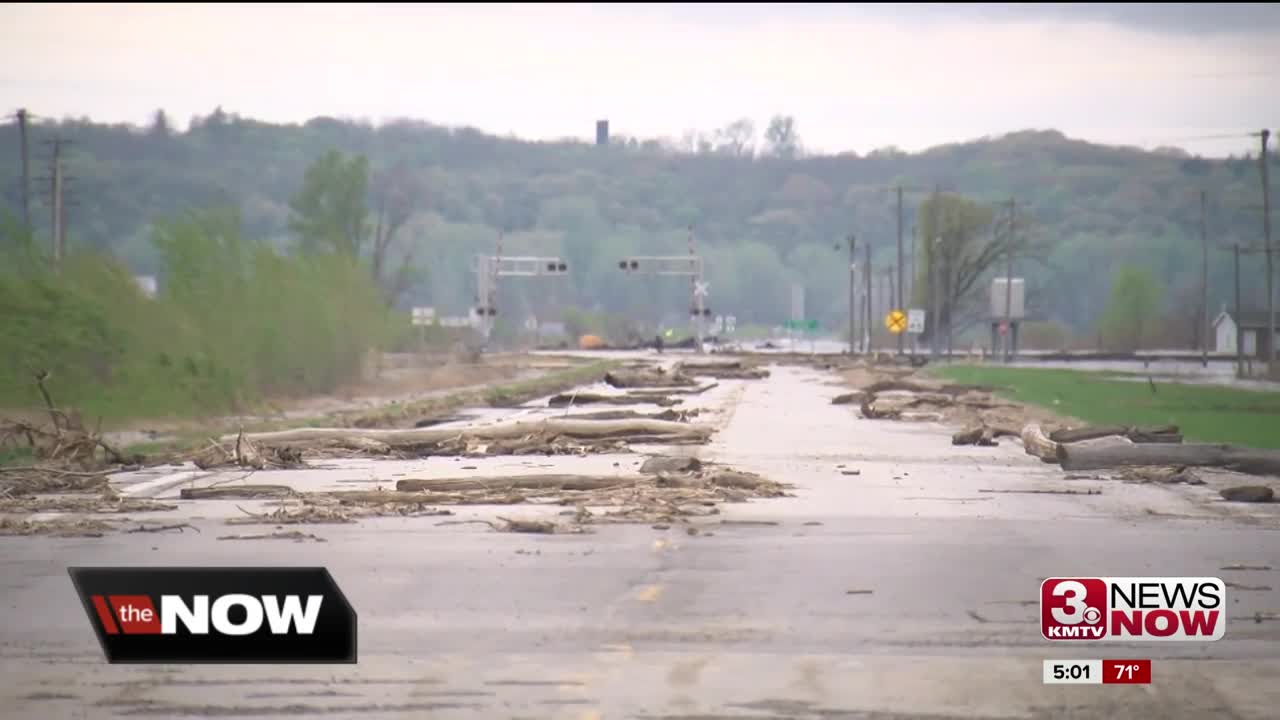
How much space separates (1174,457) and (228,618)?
17488 millimetres

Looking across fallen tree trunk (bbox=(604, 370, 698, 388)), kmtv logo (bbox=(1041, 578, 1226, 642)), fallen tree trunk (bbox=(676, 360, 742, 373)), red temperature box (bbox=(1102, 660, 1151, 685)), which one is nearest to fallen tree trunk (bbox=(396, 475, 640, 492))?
kmtv logo (bbox=(1041, 578, 1226, 642))

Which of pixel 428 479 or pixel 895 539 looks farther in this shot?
pixel 428 479

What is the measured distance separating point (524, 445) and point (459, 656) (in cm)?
1679

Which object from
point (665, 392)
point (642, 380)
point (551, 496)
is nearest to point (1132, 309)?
point (642, 380)

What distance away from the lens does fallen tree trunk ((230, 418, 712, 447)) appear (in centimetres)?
2812

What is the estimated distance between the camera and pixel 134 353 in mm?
41188

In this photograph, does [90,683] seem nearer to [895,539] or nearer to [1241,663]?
[1241,663]

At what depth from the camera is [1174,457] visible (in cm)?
2473

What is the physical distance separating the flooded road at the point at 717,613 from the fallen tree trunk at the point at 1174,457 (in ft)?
7.83

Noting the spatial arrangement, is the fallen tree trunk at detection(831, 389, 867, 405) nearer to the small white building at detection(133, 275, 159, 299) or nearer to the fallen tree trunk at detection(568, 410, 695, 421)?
the fallen tree trunk at detection(568, 410, 695, 421)

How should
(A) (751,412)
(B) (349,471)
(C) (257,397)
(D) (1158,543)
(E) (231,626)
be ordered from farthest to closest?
(C) (257,397), (A) (751,412), (B) (349,471), (D) (1158,543), (E) (231,626)

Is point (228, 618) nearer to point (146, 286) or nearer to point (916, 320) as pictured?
point (146, 286)

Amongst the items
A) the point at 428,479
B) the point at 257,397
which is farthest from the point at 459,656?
the point at 257,397

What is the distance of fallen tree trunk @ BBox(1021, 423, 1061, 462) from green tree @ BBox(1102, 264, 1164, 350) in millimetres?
135868
